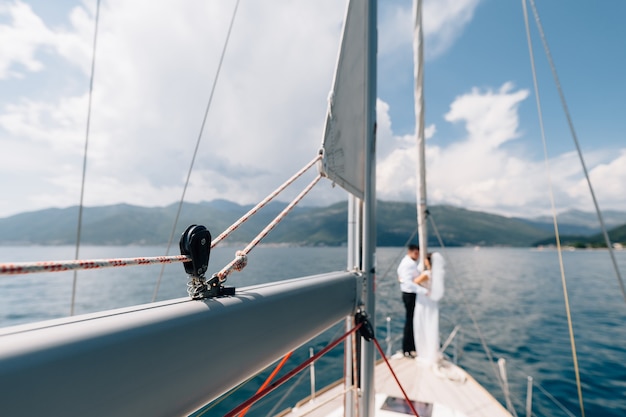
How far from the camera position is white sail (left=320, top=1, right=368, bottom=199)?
1629mm

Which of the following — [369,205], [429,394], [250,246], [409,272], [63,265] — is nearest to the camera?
[63,265]

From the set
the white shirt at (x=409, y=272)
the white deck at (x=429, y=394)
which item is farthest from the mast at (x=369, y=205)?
the white shirt at (x=409, y=272)

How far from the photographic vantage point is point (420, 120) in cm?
446

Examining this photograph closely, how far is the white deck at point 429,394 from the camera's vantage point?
363 centimetres

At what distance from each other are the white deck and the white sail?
2633 millimetres

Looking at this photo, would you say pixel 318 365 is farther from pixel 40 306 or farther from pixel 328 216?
pixel 328 216

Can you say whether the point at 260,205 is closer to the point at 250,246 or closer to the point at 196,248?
the point at 250,246

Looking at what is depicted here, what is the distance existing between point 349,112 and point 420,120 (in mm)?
2994

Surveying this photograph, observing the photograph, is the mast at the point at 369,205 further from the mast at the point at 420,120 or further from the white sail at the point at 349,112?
the mast at the point at 420,120

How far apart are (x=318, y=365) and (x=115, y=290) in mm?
22714

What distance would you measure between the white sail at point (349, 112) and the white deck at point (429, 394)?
2.63 meters

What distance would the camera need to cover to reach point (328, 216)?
6009 inches

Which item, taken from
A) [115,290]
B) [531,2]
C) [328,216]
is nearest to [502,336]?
[531,2]

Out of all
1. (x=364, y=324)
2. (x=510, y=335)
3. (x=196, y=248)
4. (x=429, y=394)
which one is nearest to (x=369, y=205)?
(x=364, y=324)
